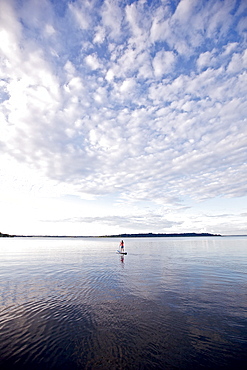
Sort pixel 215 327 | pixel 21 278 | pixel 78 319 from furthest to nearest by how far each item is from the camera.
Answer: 1. pixel 21 278
2. pixel 78 319
3. pixel 215 327

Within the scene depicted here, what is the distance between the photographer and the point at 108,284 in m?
21.2

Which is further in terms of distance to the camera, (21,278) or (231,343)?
(21,278)

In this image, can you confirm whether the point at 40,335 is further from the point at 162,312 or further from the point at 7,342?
the point at 162,312

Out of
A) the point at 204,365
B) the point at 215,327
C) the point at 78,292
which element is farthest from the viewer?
the point at 78,292

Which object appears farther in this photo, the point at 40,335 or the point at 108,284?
the point at 108,284

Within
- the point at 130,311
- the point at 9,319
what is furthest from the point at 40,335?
the point at 130,311

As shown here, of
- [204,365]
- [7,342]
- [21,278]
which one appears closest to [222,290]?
[204,365]

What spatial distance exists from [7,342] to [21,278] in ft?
54.1

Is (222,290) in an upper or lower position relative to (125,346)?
upper

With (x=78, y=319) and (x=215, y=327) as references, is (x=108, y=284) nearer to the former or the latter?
(x=78, y=319)

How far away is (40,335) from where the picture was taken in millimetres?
10242

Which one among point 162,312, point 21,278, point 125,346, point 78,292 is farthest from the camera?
point 21,278

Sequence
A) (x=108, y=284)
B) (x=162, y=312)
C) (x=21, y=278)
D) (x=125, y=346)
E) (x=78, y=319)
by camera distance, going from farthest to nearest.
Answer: (x=21, y=278) < (x=108, y=284) < (x=162, y=312) < (x=78, y=319) < (x=125, y=346)

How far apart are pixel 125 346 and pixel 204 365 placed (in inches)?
138
